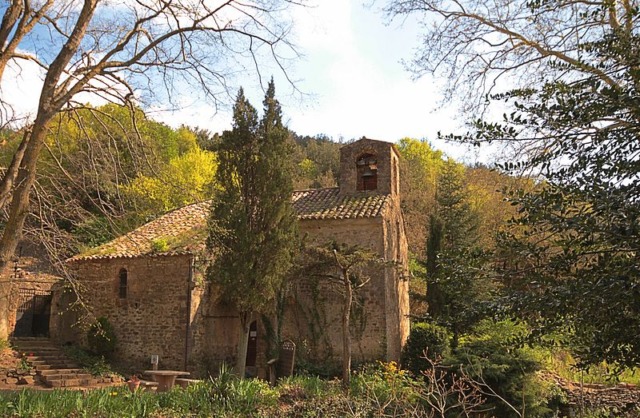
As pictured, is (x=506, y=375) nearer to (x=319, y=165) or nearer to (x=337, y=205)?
(x=337, y=205)

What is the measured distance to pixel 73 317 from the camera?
19.9 metres

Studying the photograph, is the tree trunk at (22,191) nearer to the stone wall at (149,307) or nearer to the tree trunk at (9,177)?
the tree trunk at (9,177)

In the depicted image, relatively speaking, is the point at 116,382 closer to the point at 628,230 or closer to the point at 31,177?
the point at 31,177

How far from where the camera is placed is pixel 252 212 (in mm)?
15797

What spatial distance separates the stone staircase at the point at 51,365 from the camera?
1571 cm

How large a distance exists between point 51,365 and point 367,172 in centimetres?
1289

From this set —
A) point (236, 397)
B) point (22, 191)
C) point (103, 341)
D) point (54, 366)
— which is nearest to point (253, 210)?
point (236, 397)

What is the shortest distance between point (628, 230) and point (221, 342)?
16.1 metres

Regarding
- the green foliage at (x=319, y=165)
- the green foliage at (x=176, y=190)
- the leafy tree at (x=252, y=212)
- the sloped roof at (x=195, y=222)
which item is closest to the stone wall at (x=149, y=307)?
the sloped roof at (x=195, y=222)

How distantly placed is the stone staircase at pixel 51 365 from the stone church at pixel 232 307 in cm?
111

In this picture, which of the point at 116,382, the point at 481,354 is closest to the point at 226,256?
the point at 116,382

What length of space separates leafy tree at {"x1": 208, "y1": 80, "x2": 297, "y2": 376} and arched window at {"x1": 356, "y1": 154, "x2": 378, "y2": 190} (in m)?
4.35

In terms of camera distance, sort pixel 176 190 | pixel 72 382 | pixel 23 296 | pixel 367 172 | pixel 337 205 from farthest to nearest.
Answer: pixel 176 190 < pixel 23 296 < pixel 367 172 < pixel 337 205 < pixel 72 382

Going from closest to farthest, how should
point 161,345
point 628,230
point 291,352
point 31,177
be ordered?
point 628,230
point 31,177
point 291,352
point 161,345
